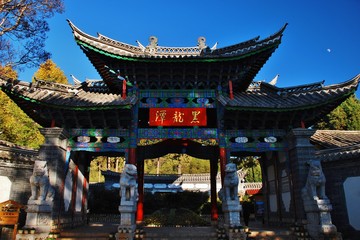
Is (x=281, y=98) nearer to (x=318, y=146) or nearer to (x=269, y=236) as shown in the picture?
(x=318, y=146)

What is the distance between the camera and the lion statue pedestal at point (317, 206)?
931cm

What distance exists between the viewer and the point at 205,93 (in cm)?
1199

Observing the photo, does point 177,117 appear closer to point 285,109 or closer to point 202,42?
point 285,109

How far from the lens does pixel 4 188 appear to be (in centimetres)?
1127

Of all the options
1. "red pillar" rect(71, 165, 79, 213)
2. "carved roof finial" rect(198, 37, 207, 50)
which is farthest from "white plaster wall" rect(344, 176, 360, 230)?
"red pillar" rect(71, 165, 79, 213)

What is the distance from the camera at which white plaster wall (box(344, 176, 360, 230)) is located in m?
11.4

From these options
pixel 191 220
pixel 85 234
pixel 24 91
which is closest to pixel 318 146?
pixel 191 220

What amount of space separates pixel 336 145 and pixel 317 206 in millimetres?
5427

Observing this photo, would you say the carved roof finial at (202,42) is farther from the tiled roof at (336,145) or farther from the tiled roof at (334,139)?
the tiled roof at (334,139)

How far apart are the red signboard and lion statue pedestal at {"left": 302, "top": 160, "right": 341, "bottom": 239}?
4420 mm

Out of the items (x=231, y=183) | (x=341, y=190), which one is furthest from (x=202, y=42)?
(x=341, y=190)

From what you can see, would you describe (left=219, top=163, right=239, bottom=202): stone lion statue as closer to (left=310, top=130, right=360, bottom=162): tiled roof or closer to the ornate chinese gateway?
the ornate chinese gateway

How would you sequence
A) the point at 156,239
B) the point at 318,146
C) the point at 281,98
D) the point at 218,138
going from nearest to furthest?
the point at 156,239, the point at 218,138, the point at 281,98, the point at 318,146

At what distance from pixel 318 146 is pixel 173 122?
28.1 feet
